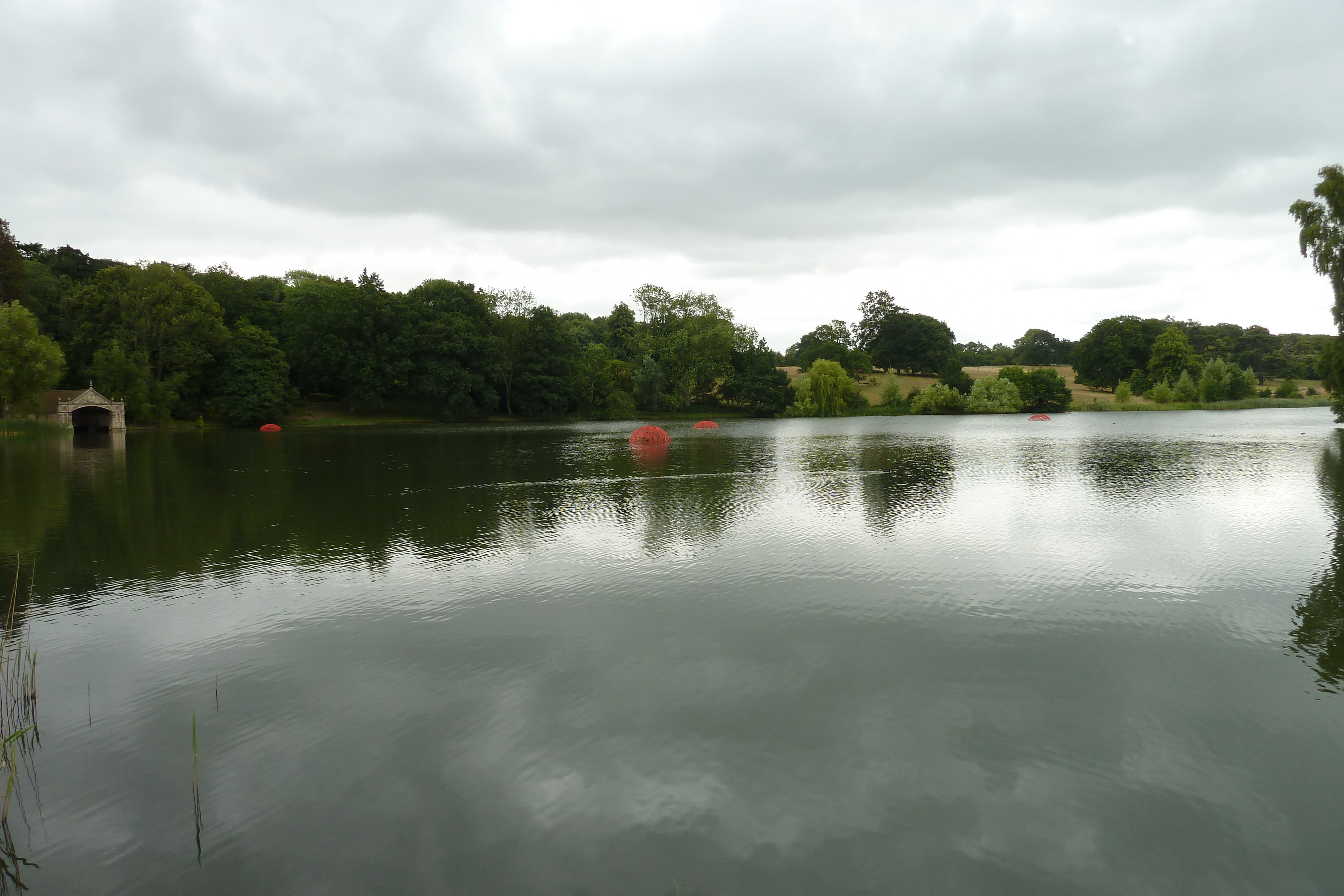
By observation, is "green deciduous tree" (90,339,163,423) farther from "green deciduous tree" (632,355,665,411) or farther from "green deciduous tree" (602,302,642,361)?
"green deciduous tree" (602,302,642,361)

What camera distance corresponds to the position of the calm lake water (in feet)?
18.5

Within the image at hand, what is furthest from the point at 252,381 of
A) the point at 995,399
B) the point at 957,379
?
the point at 995,399

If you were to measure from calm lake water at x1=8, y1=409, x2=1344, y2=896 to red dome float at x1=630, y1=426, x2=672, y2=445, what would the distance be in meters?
31.5

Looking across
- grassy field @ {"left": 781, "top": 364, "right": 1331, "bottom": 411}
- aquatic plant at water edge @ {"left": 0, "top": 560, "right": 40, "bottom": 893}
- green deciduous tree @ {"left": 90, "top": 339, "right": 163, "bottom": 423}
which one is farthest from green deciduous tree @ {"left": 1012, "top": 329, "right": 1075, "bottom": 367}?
aquatic plant at water edge @ {"left": 0, "top": 560, "right": 40, "bottom": 893}

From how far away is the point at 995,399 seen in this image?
104125 millimetres

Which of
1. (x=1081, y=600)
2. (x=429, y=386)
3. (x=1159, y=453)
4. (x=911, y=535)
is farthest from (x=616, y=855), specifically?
(x=429, y=386)

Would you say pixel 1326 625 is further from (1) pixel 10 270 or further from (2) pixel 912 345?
(2) pixel 912 345

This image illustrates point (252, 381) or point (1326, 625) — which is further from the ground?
point (252, 381)

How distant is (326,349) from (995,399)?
289 feet

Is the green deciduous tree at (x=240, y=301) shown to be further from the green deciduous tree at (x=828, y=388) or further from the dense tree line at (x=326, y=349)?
the green deciduous tree at (x=828, y=388)

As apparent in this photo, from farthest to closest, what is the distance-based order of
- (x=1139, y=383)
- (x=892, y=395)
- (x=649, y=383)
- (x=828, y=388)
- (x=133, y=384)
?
1. (x=1139, y=383)
2. (x=892, y=395)
3. (x=649, y=383)
4. (x=828, y=388)
5. (x=133, y=384)

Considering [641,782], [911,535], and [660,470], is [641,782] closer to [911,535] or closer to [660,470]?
[911,535]

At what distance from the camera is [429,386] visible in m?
85.4

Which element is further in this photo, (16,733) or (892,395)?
(892,395)
